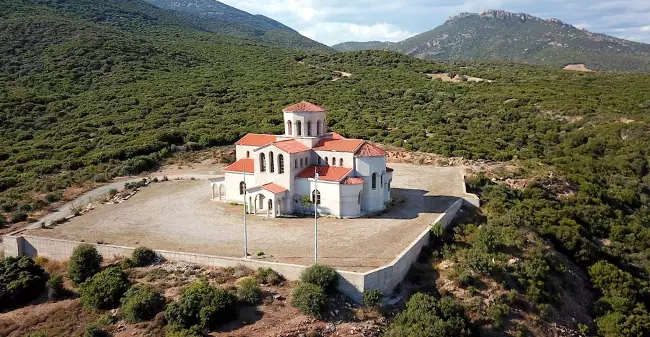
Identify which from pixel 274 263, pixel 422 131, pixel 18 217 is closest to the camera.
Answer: pixel 274 263

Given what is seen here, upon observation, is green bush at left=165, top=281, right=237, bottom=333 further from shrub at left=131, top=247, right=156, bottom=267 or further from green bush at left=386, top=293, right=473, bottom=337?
green bush at left=386, top=293, right=473, bottom=337

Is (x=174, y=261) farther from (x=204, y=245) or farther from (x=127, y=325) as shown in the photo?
(x=127, y=325)

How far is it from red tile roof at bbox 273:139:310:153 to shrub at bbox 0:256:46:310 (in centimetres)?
1439

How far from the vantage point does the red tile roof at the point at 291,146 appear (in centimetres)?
3016

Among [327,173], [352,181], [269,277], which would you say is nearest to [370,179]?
[352,181]

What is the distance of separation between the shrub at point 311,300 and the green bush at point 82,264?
10.7 metres

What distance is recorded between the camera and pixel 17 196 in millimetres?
36438

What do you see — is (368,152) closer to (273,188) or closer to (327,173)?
(327,173)

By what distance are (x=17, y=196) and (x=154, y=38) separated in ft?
227

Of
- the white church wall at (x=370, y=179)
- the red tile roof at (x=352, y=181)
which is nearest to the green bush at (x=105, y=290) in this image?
the red tile roof at (x=352, y=181)

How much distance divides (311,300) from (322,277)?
1.32 meters

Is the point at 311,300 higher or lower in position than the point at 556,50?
lower

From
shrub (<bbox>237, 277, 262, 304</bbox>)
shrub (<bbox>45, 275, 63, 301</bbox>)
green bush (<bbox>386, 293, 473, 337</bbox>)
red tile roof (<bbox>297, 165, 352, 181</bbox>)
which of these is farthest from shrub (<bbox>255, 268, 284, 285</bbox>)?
shrub (<bbox>45, 275, 63, 301</bbox>)

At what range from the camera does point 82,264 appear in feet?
77.2
